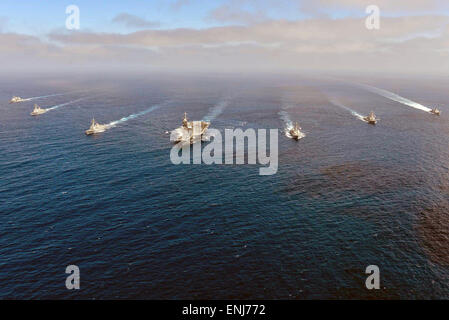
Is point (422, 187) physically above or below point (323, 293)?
above

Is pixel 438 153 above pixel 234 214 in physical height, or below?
above

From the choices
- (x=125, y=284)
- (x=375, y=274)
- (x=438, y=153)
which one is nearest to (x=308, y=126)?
(x=438, y=153)

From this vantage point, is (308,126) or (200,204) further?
(308,126)

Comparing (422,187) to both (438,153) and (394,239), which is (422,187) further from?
(438,153)
